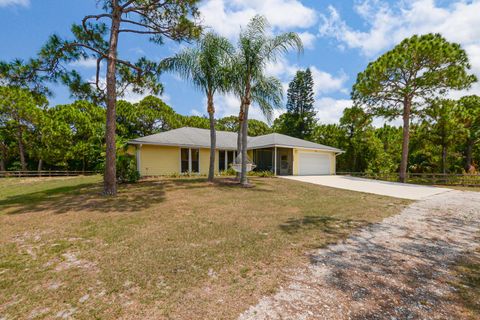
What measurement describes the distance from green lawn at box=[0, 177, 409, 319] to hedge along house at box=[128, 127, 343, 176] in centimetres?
756

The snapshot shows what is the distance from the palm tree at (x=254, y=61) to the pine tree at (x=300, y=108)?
2500 centimetres

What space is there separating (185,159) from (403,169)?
672 inches

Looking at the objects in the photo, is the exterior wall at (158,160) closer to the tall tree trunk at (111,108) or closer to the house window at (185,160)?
the house window at (185,160)

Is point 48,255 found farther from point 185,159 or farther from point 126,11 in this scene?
point 185,159

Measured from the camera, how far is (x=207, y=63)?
425 inches

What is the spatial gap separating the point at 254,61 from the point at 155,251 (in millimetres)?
9546

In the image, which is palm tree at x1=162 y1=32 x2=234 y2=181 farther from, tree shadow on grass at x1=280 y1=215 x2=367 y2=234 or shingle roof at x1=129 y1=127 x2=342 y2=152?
tree shadow on grass at x1=280 y1=215 x2=367 y2=234

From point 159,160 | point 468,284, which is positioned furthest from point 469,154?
point 159,160

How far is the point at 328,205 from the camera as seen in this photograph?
759cm

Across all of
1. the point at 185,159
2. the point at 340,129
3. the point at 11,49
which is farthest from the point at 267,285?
the point at 340,129

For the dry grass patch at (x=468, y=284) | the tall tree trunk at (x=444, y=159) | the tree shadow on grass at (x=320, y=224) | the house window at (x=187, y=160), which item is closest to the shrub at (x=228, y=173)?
the house window at (x=187, y=160)

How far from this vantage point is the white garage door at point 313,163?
18469mm

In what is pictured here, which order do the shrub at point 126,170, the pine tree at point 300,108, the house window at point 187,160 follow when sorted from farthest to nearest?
the pine tree at point 300,108, the house window at point 187,160, the shrub at point 126,170

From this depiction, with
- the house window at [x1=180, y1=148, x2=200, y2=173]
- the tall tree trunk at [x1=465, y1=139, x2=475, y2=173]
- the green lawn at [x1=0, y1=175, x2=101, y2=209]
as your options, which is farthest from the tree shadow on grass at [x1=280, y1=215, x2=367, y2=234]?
the tall tree trunk at [x1=465, y1=139, x2=475, y2=173]
